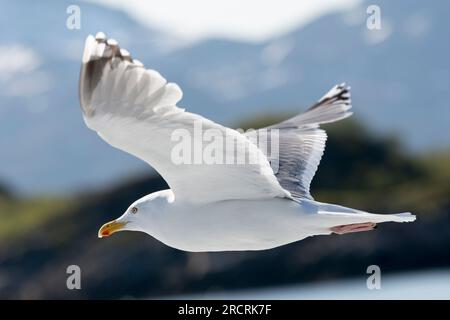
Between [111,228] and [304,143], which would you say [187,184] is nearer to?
[111,228]

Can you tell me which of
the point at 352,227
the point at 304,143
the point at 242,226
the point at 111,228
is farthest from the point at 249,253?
the point at 242,226

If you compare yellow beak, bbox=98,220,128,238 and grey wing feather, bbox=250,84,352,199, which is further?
grey wing feather, bbox=250,84,352,199

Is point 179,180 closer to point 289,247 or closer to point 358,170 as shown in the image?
point 289,247

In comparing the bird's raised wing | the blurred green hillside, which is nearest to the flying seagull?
the bird's raised wing

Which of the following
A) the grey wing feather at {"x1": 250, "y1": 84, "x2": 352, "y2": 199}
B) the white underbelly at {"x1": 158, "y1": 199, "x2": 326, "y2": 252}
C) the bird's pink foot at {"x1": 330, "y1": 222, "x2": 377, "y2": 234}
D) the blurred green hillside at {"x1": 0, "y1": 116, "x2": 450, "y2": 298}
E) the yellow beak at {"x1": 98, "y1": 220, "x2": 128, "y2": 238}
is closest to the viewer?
the white underbelly at {"x1": 158, "y1": 199, "x2": 326, "y2": 252}

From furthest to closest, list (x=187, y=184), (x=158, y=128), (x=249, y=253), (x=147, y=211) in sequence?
(x=249, y=253) → (x=147, y=211) → (x=187, y=184) → (x=158, y=128)

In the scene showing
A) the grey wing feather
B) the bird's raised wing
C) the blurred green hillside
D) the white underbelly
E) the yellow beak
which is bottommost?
the white underbelly

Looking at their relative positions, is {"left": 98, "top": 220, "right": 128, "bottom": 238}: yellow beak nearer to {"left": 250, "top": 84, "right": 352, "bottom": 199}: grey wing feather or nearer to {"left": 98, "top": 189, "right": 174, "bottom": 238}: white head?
{"left": 98, "top": 189, "right": 174, "bottom": 238}: white head
